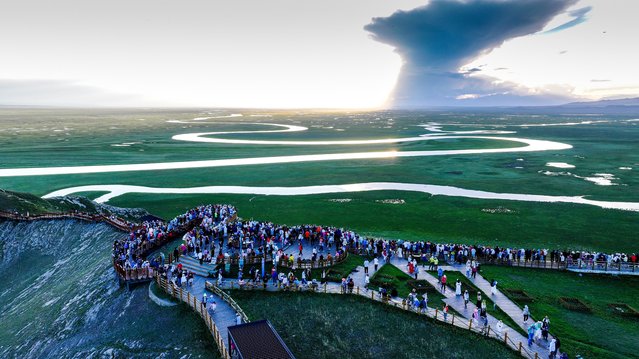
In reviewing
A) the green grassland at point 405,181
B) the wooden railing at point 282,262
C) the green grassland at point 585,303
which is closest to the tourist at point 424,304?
the green grassland at point 585,303

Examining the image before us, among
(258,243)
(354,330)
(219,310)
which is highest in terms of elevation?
(219,310)

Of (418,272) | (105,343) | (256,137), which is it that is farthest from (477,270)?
(256,137)

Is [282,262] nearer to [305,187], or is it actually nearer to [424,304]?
[424,304]

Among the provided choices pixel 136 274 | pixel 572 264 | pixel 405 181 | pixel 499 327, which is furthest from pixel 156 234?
pixel 405 181

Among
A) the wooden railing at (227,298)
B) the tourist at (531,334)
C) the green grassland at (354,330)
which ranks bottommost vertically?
the green grassland at (354,330)

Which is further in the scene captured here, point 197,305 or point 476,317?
point 197,305

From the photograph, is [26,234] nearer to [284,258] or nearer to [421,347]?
[284,258]

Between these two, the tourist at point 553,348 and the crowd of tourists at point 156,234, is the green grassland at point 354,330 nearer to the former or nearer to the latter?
the tourist at point 553,348
